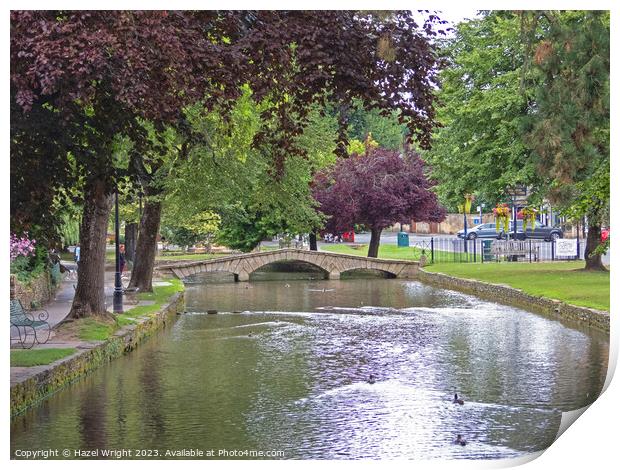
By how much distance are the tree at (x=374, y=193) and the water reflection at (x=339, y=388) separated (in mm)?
24813

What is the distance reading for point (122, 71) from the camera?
12641 mm

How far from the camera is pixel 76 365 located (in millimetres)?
18047

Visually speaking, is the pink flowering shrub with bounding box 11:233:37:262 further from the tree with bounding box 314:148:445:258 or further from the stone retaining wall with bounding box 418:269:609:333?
the tree with bounding box 314:148:445:258

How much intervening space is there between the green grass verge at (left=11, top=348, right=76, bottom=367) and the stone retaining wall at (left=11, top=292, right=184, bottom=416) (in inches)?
6.8

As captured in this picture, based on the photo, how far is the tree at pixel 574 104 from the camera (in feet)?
52.0

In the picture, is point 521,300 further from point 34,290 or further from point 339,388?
point 339,388

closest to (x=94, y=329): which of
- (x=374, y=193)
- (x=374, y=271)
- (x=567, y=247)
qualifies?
(x=567, y=247)

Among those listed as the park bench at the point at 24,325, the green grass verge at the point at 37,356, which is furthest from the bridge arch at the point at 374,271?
the green grass verge at the point at 37,356

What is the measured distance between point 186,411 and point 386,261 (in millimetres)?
36853

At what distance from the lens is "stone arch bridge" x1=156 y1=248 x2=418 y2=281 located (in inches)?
2007

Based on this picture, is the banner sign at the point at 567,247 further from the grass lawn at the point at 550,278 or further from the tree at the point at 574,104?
the tree at the point at 574,104

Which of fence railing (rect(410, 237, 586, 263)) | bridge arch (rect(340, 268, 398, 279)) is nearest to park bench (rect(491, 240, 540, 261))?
fence railing (rect(410, 237, 586, 263))

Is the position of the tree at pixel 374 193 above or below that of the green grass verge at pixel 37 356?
above
